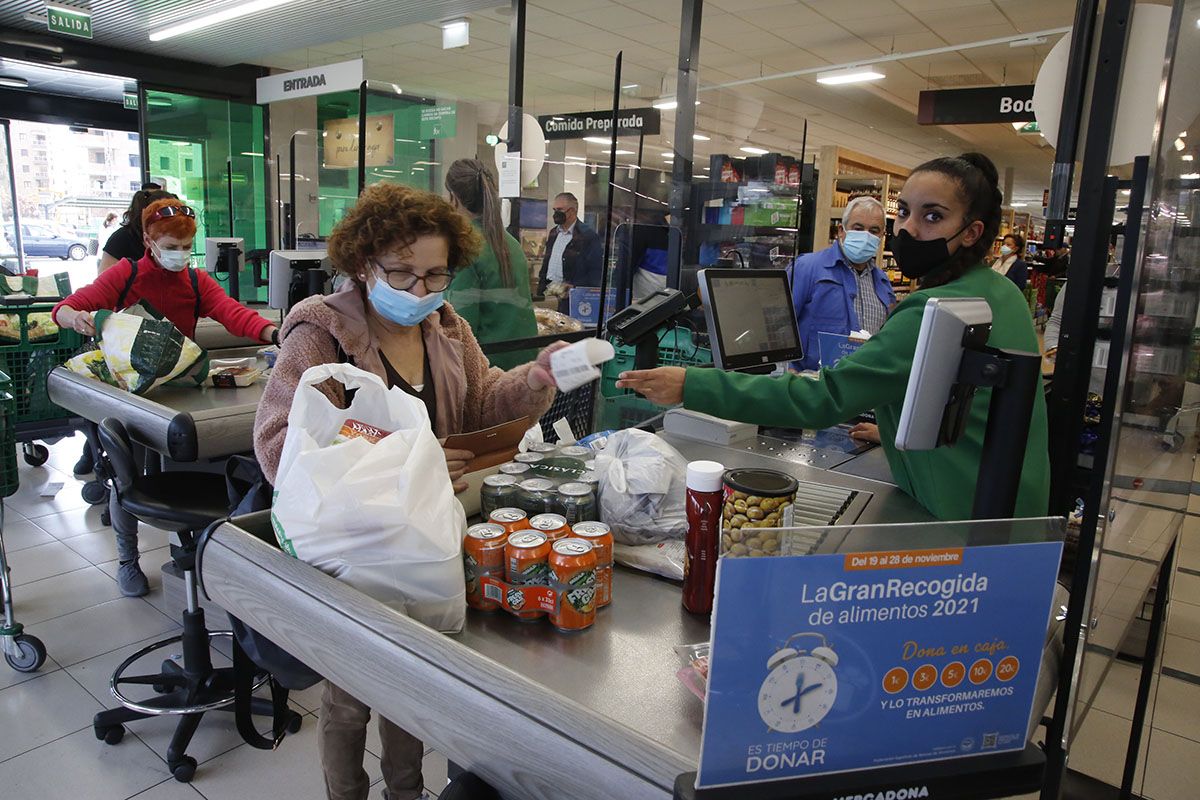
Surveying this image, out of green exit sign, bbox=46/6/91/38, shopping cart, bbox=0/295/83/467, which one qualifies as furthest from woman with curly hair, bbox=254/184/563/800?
green exit sign, bbox=46/6/91/38

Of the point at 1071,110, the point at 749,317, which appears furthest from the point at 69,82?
the point at 1071,110

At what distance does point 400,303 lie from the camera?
2.04m

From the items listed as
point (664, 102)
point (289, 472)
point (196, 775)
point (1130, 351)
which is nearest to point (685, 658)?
point (289, 472)

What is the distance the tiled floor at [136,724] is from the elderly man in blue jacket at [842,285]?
181 centimetres

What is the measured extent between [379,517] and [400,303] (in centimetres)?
96

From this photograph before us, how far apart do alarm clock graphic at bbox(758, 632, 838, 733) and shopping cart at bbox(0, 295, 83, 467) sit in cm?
467

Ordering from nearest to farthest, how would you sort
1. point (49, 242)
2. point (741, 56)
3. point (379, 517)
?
1. point (379, 517)
2. point (741, 56)
3. point (49, 242)

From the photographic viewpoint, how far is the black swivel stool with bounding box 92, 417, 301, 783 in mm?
2605

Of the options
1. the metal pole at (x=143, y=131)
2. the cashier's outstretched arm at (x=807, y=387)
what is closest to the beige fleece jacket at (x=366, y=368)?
the cashier's outstretched arm at (x=807, y=387)

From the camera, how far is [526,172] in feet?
16.7

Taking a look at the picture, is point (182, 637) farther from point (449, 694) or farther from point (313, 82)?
point (313, 82)

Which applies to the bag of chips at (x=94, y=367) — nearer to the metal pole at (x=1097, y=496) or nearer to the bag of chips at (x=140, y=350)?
the bag of chips at (x=140, y=350)

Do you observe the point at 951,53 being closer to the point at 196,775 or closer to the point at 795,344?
the point at 795,344

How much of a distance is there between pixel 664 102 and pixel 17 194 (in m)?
9.68
